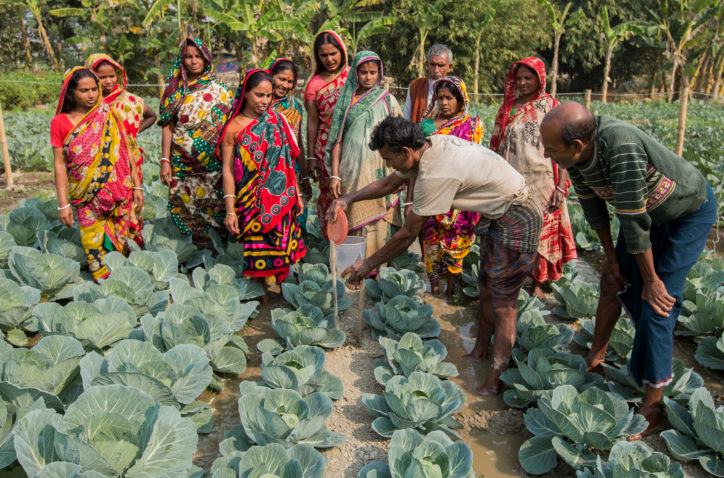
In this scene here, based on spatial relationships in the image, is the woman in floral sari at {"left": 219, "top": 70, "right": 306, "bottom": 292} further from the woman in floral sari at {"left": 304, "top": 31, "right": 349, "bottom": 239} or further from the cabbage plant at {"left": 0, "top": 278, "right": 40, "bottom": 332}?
the cabbage plant at {"left": 0, "top": 278, "right": 40, "bottom": 332}

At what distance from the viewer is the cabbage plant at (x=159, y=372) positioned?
2.05m

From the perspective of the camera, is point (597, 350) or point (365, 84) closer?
point (597, 350)

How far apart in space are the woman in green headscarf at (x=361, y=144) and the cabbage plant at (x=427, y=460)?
192cm

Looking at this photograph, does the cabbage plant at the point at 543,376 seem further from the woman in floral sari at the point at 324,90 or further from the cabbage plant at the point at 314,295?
the woman in floral sari at the point at 324,90

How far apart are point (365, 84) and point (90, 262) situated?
2259 mm

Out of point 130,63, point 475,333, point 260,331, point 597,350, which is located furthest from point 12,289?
point 130,63

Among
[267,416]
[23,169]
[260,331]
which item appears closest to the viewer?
[267,416]

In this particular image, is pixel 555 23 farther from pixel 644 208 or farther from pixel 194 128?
pixel 644 208

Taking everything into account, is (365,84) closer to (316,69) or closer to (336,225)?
(316,69)

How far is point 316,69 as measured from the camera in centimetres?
379

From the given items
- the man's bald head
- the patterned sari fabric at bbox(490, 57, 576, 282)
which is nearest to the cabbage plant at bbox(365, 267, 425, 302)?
the patterned sari fabric at bbox(490, 57, 576, 282)

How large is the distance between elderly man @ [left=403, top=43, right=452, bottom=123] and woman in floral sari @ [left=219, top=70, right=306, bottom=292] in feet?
3.86

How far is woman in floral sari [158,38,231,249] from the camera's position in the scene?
3680 millimetres

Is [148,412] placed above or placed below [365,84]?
below
